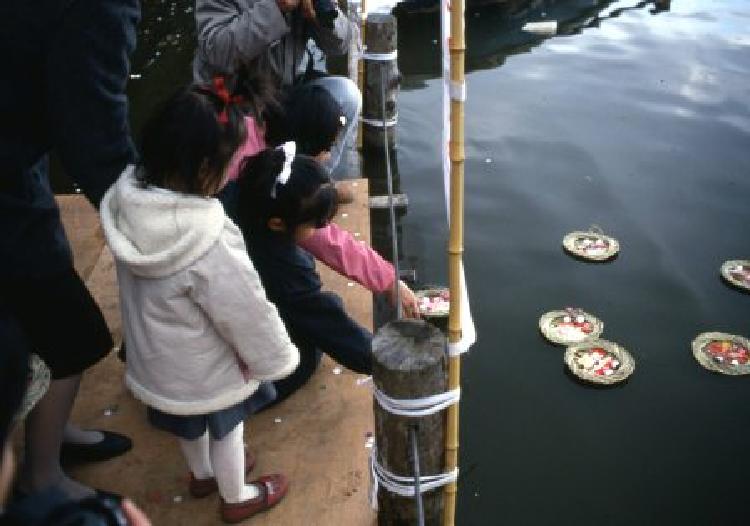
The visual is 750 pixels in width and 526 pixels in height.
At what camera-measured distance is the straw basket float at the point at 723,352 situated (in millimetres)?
4770

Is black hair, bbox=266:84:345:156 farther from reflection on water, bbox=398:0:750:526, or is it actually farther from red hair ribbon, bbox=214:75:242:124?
reflection on water, bbox=398:0:750:526

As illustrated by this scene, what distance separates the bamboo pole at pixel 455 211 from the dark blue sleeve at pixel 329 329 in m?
0.75

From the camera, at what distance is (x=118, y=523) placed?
3.99 ft

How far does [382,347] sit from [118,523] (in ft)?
3.48

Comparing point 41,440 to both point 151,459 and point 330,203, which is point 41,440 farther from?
point 330,203

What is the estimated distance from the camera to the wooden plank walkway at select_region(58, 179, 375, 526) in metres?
2.63

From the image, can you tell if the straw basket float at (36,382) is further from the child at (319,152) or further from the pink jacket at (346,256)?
the pink jacket at (346,256)

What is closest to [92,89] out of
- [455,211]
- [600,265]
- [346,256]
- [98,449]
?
[455,211]

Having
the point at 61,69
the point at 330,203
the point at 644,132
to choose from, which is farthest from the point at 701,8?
the point at 61,69

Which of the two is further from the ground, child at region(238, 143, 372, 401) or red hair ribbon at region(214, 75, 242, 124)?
red hair ribbon at region(214, 75, 242, 124)

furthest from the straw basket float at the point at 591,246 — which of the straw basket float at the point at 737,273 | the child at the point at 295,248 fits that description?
the child at the point at 295,248

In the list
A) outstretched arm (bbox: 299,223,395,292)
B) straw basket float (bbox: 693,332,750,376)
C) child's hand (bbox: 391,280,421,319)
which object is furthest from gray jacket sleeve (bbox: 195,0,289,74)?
straw basket float (bbox: 693,332,750,376)

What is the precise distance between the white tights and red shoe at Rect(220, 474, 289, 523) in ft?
0.07

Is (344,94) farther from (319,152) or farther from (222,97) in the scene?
(222,97)
